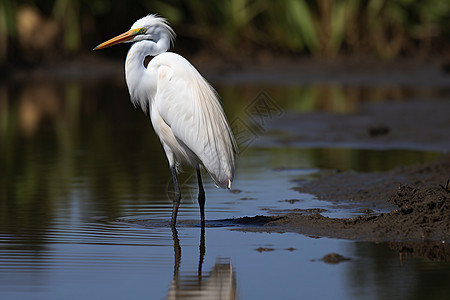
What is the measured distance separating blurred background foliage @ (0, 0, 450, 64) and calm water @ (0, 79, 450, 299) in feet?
24.6

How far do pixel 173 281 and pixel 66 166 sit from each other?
14.7ft

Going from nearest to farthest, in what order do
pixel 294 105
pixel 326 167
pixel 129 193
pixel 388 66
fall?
1. pixel 129 193
2. pixel 326 167
3. pixel 294 105
4. pixel 388 66

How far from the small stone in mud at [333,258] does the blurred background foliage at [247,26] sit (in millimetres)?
14081

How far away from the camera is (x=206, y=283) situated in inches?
186


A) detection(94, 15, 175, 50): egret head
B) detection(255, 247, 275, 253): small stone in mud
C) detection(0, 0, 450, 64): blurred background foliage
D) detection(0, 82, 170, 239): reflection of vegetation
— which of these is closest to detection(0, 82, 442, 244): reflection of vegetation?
detection(0, 82, 170, 239): reflection of vegetation

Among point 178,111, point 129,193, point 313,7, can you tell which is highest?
point 313,7

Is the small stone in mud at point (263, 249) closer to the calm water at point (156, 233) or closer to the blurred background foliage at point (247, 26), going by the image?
the calm water at point (156, 233)

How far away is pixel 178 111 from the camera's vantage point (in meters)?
6.25

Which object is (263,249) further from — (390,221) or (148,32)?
(148,32)

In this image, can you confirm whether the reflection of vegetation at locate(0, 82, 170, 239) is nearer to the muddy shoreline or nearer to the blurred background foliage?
the muddy shoreline

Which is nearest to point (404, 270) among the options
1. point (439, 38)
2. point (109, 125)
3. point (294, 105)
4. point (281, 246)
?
point (281, 246)

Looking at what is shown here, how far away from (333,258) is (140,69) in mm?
2097

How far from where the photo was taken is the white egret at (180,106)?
20.3 ft

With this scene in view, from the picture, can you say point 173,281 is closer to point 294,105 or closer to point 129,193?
point 129,193
